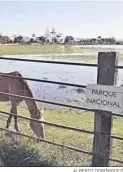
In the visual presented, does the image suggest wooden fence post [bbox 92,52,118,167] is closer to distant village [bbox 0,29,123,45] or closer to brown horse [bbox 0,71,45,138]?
brown horse [bbox 0,71,45,138]

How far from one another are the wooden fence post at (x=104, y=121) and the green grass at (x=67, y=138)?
0.17m

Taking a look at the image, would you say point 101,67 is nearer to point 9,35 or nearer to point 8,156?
point 8,156

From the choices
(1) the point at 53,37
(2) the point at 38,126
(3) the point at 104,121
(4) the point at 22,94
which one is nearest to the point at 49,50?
(1) the point at 53,37

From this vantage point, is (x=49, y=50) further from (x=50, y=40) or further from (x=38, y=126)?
(x=38, y=126)

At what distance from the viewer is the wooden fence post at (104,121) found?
3211 mm

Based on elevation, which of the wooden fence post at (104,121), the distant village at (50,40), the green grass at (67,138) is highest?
the distant village at (50,40)

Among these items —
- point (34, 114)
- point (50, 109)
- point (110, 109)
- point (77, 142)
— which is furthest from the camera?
point (50, 109)

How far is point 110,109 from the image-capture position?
321 cm

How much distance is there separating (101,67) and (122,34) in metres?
13.4

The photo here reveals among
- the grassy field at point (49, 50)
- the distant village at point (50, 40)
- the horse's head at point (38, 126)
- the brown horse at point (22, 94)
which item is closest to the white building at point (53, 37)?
the distant village at point (50, 40)

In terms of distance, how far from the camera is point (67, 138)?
4973mm

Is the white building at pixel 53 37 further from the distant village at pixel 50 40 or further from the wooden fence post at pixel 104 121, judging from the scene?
the wooden fence post at pixel 104 121

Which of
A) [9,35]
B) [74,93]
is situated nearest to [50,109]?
[74,93]

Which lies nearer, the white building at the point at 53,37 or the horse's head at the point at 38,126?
the horse's head at the point at 38,126
